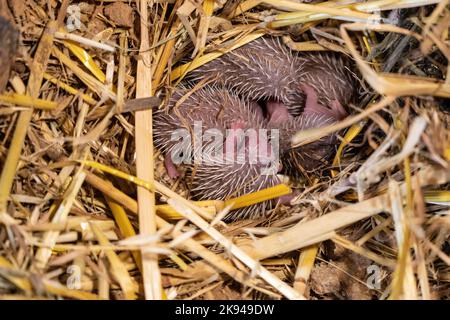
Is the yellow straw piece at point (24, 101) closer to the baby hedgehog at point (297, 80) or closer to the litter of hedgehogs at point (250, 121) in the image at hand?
the litter of hedgehogs at point (250, 121)

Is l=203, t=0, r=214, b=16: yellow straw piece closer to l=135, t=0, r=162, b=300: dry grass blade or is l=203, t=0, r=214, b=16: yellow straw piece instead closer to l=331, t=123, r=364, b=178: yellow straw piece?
l=135, t=0, r=162, b=300: dry grass blade

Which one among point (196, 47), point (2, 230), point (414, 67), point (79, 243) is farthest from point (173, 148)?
point (414, 67)

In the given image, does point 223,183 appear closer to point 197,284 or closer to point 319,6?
point 197,284

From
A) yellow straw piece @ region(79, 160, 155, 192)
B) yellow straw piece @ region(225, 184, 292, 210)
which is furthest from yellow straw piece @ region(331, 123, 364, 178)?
yellow straw piece @ region(79, 160, 155, 192)

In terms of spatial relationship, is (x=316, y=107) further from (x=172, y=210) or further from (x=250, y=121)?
(x=172, y=210)

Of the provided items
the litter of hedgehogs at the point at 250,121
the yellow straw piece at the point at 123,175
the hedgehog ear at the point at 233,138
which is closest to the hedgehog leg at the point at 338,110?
the litter of hedgehogs at the point at 250,121
